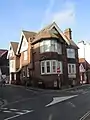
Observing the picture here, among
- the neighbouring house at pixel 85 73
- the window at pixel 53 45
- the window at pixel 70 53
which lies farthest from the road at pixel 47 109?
the neighbouring house at pixel 85 73

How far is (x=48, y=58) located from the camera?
3912cm

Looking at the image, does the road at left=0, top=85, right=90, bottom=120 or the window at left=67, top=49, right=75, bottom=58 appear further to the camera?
the window at left=67, top=49, right=75, bottom=58

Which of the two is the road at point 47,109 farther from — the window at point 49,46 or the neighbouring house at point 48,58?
the window at point 49,46

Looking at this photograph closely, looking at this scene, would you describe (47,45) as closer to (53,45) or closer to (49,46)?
(49,46)

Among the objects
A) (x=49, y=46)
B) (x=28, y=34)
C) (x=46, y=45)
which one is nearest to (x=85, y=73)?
(x=28, y=34)

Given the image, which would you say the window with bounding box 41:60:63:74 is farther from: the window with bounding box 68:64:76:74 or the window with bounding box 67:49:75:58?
the window with bounding box 67:49:75:58

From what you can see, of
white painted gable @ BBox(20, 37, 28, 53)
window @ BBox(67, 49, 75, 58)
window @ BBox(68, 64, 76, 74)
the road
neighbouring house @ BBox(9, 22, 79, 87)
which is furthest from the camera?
window @ BBox(67, 49, 75, 58)

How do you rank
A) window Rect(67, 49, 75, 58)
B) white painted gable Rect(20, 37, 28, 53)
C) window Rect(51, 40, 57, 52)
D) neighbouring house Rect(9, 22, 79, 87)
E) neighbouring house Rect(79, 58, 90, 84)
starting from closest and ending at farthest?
neighbouring house Rect(9, 22, 79, 87) → window Rect(51, 40, 57, 52) → white painted gable Rect(20, 37, 28, 53) → window Rect(67, 49, 75, 58) → neighbouring house Rect(79, 58, 90, 84)

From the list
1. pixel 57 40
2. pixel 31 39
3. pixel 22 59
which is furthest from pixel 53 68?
pixel 22 59

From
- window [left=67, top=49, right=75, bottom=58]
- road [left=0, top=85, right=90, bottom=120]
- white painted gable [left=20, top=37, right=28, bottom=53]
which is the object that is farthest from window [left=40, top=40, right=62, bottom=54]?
road [left=0, top=85, right=90, bottom=120]

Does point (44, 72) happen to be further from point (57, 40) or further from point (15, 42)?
point (15, 42)

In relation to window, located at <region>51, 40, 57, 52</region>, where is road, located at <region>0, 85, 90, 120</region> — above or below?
below

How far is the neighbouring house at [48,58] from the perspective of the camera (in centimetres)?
3925

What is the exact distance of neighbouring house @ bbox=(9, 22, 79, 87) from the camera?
129 ft
